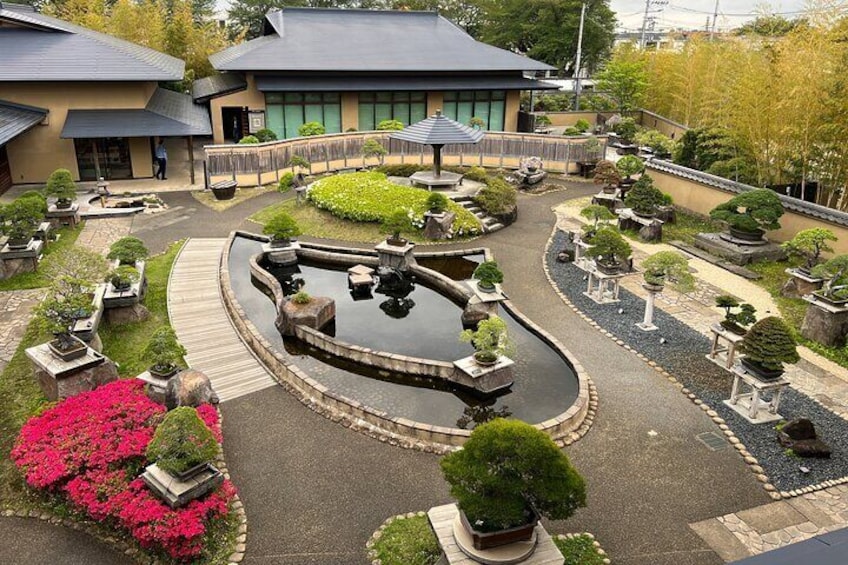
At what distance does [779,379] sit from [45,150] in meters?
28.1

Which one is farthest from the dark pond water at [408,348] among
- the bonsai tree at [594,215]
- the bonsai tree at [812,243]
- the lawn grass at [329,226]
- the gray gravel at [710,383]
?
the bonsai tree at [812,243]

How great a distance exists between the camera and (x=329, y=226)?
68.5 feet

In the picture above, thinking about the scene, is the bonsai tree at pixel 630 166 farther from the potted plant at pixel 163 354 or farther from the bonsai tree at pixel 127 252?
the potted plant at pixel 163 354

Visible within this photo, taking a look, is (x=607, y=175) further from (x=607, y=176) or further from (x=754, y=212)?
(x=754, y=212)

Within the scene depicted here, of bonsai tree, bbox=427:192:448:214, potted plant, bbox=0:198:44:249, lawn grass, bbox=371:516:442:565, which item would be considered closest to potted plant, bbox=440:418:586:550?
lawn grass, bbox=371:516:442:565

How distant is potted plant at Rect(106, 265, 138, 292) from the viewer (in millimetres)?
14039

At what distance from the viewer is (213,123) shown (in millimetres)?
31422

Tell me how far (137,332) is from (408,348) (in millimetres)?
6078

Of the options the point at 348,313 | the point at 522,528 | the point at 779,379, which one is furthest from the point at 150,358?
the point at 779,379

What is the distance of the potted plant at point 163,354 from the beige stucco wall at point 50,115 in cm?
1965

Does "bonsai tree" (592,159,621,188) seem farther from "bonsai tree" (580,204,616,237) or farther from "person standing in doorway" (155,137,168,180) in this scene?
"person standing in doorway" (155,137,168,180)

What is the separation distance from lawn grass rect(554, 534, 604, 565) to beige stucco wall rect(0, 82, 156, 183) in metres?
26.1

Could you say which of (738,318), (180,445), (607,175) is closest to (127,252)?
(180,445)

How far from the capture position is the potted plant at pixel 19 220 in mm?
16469
